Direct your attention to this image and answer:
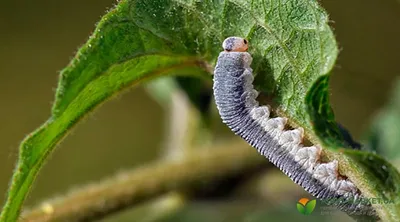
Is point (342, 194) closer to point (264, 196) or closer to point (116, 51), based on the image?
point (116, 51)

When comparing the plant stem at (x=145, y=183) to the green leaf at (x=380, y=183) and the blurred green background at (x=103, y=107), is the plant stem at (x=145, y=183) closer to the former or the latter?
the green leaf at (x=380, y=183)

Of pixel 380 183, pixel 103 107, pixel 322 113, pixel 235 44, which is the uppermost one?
pixel 103 107

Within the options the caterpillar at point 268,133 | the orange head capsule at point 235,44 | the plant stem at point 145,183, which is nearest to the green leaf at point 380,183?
the caterpillar at point 268,133

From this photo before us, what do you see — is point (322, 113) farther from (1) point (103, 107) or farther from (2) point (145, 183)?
(1) point (103, 107)

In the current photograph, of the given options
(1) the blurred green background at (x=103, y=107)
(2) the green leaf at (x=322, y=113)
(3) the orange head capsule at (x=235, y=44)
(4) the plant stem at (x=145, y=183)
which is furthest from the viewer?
(1) the blurred green background at (x=103, y=107)

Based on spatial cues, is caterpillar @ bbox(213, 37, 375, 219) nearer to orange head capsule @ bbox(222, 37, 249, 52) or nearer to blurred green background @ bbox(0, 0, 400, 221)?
orange head capsule @ bbox(222, 37, 249, 52)

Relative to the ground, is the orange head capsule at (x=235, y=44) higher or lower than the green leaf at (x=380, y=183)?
higher

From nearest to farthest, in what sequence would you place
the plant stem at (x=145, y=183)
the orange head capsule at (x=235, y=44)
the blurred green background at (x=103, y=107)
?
the orange head capsule at (x=235, y=44) < the plant stem at (x=145, y=183) < the blurred green background at (x=103, y=107)

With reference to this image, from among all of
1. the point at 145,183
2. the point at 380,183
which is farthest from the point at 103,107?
the point at 380,183
